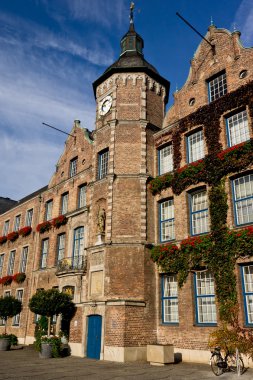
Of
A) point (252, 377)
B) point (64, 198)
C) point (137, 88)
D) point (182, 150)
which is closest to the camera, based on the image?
point (252, 377)

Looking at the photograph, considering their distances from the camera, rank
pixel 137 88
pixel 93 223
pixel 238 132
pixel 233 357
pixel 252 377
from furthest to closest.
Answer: pixel 137 88 → pixel 93 223 → pixel 238 132 → pixel 233 357 → pixel 252 377

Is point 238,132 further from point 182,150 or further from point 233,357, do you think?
point 233,357

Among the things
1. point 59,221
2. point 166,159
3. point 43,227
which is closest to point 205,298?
point 166,159

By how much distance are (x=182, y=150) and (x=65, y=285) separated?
1072cm

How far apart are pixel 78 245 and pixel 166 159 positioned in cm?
807

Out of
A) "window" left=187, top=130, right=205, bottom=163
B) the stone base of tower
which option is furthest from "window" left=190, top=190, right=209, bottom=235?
the stone base of tower

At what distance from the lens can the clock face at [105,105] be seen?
72.6 feet

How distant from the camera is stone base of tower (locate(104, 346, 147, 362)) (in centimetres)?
1533

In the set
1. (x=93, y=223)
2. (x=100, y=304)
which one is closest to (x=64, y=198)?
(x=93, y=223)

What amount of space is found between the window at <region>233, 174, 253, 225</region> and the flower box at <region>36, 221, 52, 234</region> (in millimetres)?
14875

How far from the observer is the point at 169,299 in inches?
666

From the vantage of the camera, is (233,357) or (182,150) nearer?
(233,357)

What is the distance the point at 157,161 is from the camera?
20.1 metres

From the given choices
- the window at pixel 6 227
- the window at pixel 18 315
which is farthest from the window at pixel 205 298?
the window at pixel 6 227
